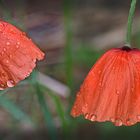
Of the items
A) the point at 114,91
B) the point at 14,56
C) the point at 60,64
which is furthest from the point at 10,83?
the point at 60,64

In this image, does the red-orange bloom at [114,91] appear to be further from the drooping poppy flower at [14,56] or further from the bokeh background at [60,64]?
the bokeh background at [60,64]

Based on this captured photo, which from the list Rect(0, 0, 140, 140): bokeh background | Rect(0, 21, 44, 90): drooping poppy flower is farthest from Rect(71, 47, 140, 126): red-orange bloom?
Rect(0, 0, 140, 140): bokeh background

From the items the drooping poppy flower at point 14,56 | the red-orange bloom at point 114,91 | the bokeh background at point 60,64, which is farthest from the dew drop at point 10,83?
the bokeh background at point 60,64

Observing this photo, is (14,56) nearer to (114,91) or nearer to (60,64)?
(114,91)

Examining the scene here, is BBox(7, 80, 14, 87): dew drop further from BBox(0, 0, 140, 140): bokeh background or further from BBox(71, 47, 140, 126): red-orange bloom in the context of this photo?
BBox(0, 0, 140, 140): bokeh background

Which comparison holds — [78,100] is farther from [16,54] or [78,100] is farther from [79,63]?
[79,63]

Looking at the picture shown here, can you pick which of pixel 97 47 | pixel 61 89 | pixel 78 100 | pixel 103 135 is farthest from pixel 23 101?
pixel 78 100
